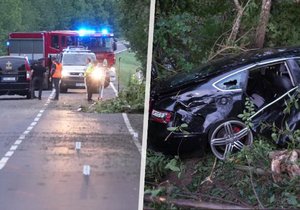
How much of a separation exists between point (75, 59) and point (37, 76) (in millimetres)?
201

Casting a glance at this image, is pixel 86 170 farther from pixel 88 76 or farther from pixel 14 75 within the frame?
pixel 14 75

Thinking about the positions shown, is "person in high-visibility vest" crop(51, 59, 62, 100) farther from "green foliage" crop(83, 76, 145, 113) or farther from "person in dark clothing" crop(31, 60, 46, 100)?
"green foliage" crop(83, 76, 145, 113)

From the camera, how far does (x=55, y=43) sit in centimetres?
307

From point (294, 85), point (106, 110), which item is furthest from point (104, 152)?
point (294, 85)

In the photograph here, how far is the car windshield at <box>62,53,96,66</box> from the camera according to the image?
3.07m

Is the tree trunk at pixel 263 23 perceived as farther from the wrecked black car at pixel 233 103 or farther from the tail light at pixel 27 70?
the tail light at pixel 27 70

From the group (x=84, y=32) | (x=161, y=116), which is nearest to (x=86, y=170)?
(x=161, y=116)

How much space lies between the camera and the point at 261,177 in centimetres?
296

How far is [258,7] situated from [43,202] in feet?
4.57

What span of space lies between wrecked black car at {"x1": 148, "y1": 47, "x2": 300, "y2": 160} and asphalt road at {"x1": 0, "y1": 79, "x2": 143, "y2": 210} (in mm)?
215

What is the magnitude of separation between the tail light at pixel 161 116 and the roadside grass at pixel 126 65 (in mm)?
223

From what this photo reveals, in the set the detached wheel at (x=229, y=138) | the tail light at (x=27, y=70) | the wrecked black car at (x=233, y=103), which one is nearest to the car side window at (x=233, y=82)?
the wrecked black car at (x=233, y=103)

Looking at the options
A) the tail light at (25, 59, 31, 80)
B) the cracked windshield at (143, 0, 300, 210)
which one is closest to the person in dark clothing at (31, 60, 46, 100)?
the tail light at (25, 59, 31, 80)

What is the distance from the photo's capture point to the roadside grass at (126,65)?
309cm
